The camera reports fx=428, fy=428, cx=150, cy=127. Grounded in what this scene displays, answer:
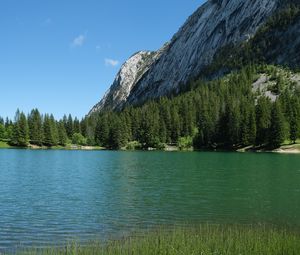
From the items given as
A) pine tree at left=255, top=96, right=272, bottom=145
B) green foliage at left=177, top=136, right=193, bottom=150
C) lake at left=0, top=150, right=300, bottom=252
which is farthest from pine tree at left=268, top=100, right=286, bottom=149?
lake at left=0, top=150, right=300, bottom=252

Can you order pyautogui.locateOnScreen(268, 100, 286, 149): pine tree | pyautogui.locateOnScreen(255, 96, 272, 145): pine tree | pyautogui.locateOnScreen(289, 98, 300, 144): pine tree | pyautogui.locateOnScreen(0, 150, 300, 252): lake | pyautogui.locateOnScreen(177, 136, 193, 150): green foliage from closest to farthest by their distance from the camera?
1. pyautogui.locateOnScreen(0, 150, 300, 252): lake
2. pyautogui.locateOnScreen(268, 100, 286, 149): pine tree
3. pyautogui.locateOnScreen(289, 98, 300, 144): pine tree
4. pyautogui.locateOnScreen(255, 96, 272, 145): pine tree
5. pyautogui.locateOnScreen(177, 136, 193, 150): green foliage

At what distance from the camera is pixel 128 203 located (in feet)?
144

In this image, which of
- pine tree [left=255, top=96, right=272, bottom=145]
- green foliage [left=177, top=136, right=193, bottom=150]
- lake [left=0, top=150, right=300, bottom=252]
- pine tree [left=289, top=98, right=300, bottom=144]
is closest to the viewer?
lake [left=0, top=150, right=300, bottom=252]

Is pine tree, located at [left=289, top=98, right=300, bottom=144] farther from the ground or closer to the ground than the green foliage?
farther from the ground

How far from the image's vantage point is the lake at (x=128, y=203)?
3206cm

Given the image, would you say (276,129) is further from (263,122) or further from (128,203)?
(128,203)

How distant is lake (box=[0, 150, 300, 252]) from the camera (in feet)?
105

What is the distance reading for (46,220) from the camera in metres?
35.1

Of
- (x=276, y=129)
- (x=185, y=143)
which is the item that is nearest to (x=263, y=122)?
(x=276, y=129)

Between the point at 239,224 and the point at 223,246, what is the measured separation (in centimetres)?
1255

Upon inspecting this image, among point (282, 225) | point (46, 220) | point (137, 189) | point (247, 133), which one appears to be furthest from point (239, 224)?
point (247, 133)

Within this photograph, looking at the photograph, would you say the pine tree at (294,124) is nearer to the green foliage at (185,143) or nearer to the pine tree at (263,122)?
the pine tree at (263,122)

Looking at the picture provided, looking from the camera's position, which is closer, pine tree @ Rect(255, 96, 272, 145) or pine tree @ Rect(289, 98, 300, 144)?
pine tree @ Rect(289, 98, 300, 144)

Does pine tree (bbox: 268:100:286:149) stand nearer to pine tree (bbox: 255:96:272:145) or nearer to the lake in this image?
pine tree (bbox: 255:96:272:145)
